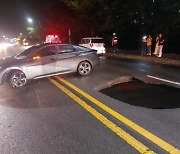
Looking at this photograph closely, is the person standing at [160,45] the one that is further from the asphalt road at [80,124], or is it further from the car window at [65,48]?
the asphalt road at [80,124]

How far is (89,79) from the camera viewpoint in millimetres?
10391

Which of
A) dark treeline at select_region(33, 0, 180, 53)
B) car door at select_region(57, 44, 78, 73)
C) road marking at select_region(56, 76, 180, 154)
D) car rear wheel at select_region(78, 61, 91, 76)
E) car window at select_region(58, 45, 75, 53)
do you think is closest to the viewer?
road marking at select_region(56, 76, 180, 154)

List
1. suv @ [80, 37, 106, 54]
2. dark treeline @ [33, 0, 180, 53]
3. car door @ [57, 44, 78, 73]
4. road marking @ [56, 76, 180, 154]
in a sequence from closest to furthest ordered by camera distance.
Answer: road marking @ [56, 76, 180, 154]
car door @ [57, 44, 78, 73]
dark treeline @ [33, 0, 180, 53]
suv @ [80, 37, 106, 54]

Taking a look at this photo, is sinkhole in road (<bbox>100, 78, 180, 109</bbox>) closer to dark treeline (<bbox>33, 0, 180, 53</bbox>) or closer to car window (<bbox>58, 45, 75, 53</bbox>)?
car window (<bbox>58, 45, 75, 53</bbox>)

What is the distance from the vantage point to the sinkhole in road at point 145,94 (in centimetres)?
684

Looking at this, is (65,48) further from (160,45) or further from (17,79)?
(160,45)

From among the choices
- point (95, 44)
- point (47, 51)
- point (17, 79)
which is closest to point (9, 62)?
point (17, 79)

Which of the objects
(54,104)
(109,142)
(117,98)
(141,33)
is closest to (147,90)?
(117,98)

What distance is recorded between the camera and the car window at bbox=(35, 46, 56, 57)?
34.0ft

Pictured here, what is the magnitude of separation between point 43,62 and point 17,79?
120 centimetres

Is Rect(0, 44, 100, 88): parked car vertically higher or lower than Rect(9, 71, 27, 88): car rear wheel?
higher

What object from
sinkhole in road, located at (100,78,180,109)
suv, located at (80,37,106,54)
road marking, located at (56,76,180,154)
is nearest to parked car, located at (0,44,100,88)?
sinkhole in road, located at (100,78,180,109)

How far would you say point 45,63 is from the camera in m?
10.3

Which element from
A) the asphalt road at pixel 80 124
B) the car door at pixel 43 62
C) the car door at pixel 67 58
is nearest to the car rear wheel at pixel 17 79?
Answer: the car door at pixel 43 62
